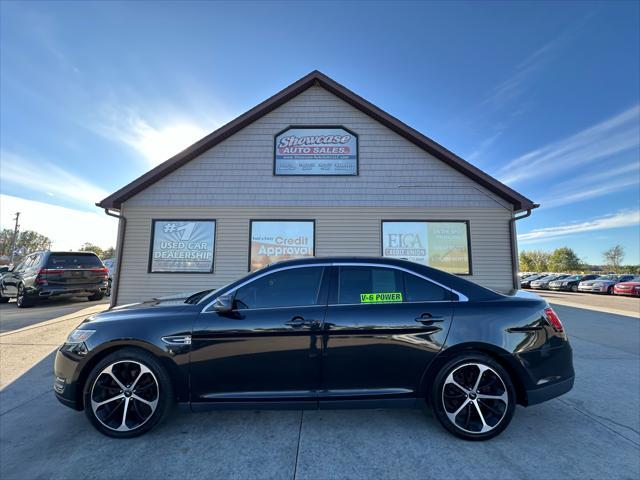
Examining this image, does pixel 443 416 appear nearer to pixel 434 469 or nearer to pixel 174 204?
pixel 434 469

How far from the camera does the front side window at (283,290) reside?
2680 millimetres

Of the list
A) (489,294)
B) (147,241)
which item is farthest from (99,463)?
(147,241)

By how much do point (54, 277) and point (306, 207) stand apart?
27.1ft

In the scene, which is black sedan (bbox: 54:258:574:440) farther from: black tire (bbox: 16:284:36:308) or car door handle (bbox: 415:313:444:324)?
black tire (bbox: 16:284:36:308)

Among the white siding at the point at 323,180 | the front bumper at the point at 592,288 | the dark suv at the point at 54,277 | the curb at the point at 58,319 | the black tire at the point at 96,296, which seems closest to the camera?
the curb at the point at 58,319

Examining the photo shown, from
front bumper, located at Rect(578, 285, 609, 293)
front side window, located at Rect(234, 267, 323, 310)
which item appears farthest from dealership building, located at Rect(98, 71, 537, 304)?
front bumper, located at Rect(578, 285, 609, 293)

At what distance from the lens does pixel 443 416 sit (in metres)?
2.54

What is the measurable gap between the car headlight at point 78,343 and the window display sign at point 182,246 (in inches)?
208

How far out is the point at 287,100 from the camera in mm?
8727

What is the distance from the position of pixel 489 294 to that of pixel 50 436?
421cm

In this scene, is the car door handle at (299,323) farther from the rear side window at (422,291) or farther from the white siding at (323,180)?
the white siding at (323,180)

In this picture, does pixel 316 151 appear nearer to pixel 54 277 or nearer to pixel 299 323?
pixel 299 323

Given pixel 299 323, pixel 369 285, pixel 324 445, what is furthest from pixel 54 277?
pixel 369 285

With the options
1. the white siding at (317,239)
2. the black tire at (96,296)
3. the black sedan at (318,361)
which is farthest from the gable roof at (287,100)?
the black sedan at (318,361)
